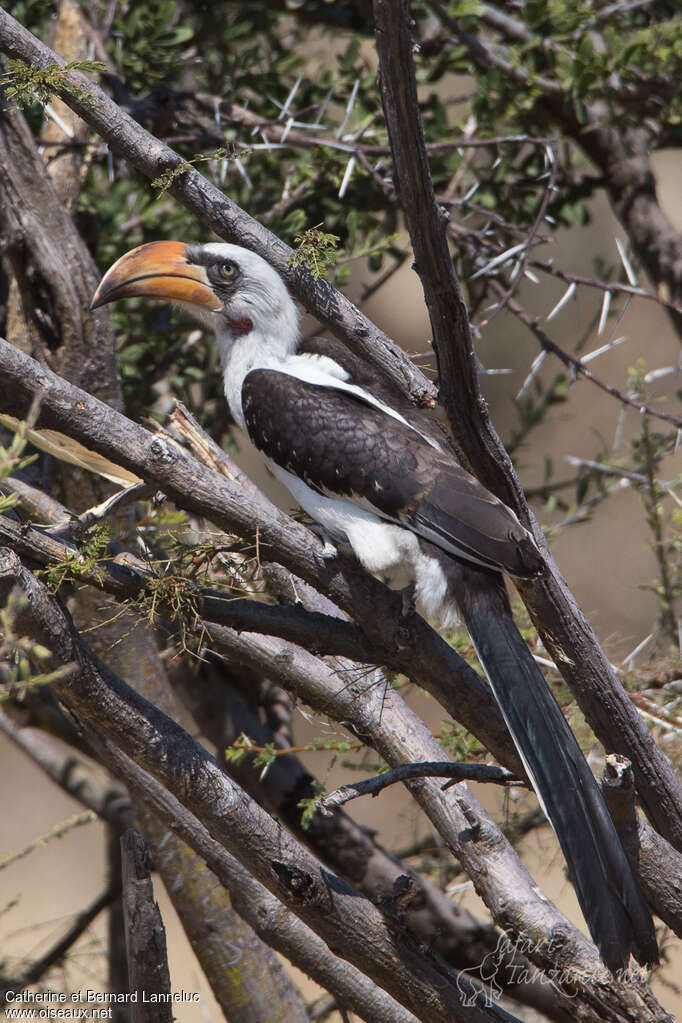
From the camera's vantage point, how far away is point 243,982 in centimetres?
284

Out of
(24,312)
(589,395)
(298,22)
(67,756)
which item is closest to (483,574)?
(24,312)

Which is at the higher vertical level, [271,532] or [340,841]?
[271,532]

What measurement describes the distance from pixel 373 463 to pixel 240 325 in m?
0.76

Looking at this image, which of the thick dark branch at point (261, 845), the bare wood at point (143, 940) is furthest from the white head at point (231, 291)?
the bare wood at point (143, 940)

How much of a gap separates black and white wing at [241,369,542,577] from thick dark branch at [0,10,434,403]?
0.38 metres

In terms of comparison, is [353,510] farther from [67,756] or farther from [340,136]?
[67,756]

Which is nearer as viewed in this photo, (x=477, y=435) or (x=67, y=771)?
(x=477, y=435)

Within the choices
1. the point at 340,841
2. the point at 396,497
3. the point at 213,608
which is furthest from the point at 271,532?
the point at 340,841

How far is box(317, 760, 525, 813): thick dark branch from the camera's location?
79.0 inches

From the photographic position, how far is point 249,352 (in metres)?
3.03

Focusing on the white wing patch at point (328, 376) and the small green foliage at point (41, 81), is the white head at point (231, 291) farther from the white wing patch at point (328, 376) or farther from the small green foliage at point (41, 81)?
the small green foliage at point (41, 81)

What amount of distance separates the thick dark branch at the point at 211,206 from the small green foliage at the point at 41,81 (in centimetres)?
3

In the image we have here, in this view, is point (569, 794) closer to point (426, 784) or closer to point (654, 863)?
point (654, 863)

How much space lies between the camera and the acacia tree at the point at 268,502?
1973 millimetres
